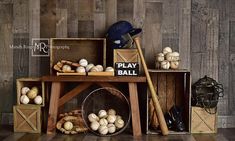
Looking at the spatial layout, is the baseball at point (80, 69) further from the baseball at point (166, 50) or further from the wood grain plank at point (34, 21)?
the baseball at point (166, 50)

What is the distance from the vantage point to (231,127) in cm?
451

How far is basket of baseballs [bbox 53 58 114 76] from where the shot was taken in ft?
13.2

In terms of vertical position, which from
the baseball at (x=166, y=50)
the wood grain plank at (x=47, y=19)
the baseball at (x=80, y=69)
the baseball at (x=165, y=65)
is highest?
the wood grain plank at (x=47, y=19)

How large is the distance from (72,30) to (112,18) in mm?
455

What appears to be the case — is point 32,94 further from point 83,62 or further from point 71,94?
point 83,62

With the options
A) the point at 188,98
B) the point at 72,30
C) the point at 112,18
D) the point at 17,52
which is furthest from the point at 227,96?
the point at 17,52

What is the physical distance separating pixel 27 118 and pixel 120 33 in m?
1.27

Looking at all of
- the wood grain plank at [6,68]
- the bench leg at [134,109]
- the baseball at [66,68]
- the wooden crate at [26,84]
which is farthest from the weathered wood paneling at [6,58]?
the bench leg at [134,109]

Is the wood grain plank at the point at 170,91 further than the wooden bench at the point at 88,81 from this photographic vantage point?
Yes

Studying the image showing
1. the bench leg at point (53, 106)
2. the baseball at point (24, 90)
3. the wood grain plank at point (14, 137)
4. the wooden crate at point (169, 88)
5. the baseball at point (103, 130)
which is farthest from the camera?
the wooden crate at point (169, 88)

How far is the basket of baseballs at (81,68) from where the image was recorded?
13.2 feet

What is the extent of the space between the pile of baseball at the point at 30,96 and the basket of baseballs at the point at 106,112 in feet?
1.52

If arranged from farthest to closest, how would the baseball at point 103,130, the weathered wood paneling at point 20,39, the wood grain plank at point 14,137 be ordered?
1. the weathered wood paneling at point 20,39
2. the baseball at point 103,130
3. the wood grain plank at point 14,137

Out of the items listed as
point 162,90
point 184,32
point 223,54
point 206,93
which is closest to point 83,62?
point 162,90
